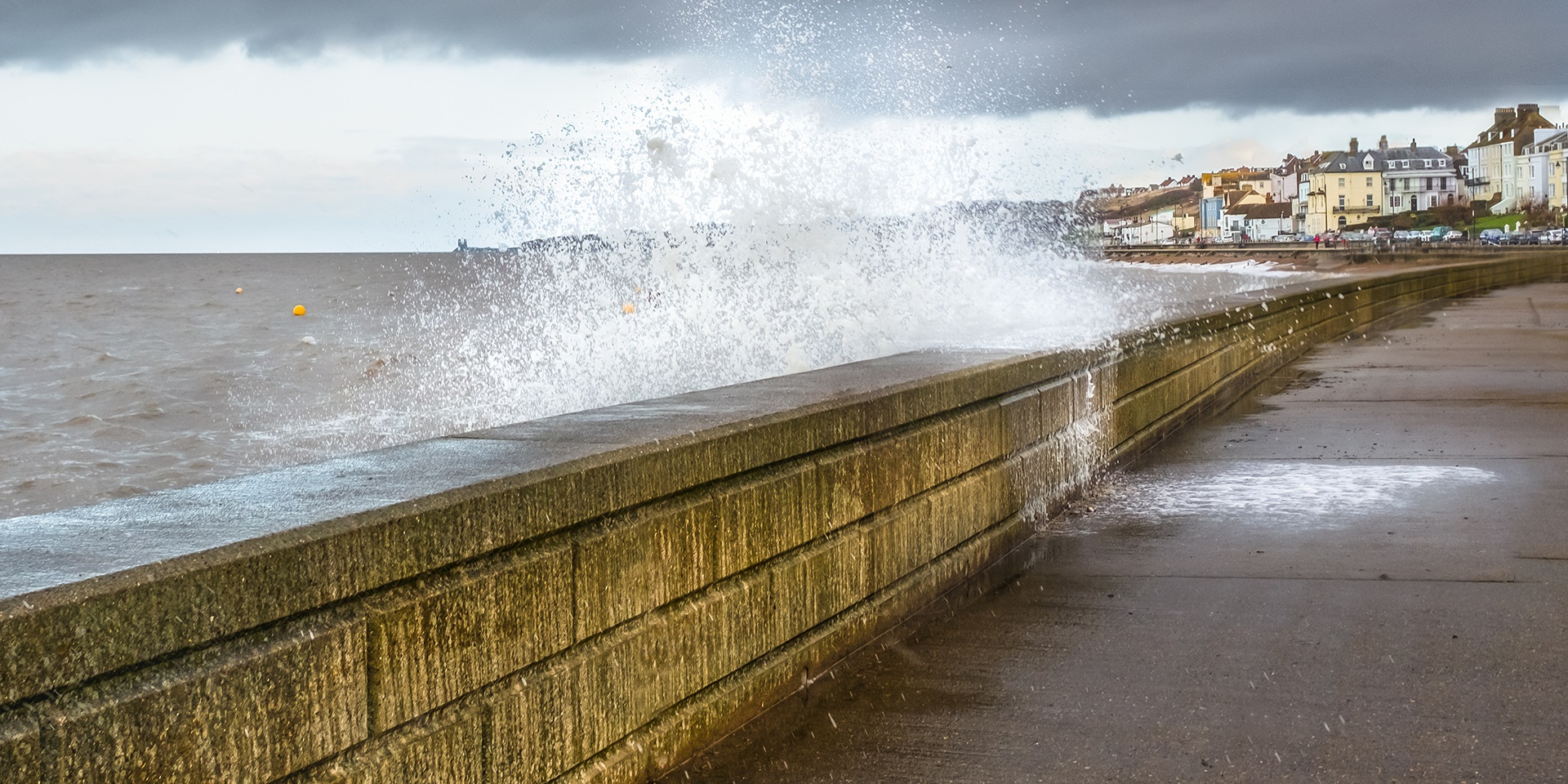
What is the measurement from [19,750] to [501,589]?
3.72 ft

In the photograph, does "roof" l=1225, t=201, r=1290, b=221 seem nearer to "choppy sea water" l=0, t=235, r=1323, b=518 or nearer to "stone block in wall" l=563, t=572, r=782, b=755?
"choppy sea water" l=0, t=235, r=1323, b=518

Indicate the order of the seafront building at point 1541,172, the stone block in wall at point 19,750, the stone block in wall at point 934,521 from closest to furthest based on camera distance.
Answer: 1. the stone block in wall at point 19,750
2. the stone block in wall at point 934,521
3. the seafront building at point 1541,172

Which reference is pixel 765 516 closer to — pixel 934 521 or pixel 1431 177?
pixel 934 521

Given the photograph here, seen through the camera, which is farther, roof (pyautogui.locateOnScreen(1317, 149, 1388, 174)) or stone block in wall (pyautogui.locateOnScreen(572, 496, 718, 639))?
roof (pyautogui.locateOnScreen(1317, 149, 1388, 174))

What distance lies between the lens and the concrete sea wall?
2.30 metres

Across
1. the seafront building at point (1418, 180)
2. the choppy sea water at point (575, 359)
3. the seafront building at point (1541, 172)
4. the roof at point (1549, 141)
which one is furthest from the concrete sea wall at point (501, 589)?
the seafront building at point (1418, 180)

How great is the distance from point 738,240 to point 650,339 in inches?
106

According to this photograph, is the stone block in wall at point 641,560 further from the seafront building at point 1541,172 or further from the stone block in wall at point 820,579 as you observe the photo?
the seafront building at point 1541,172

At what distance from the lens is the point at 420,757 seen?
9.46 feet

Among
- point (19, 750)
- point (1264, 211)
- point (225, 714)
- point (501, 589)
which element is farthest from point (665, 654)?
point (1264, 211)

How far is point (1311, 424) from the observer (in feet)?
36.1

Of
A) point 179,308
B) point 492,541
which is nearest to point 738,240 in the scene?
point 492,541

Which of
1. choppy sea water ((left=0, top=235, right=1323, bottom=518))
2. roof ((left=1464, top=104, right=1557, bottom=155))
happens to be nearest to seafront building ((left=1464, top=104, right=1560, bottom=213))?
roof ((left=1464, top=104, right=1557, bottom=155))

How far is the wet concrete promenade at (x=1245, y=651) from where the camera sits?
3.86m
